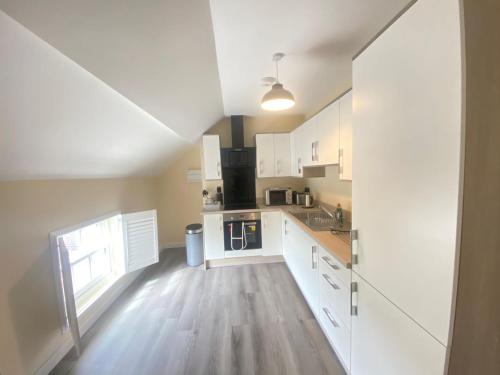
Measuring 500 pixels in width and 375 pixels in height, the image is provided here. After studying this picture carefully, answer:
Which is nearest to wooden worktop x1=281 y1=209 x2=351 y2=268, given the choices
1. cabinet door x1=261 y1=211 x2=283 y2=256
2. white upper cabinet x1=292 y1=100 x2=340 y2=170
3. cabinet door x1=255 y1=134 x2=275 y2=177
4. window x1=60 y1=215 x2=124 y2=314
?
white upper cabinet x1=292 y1=100 x2=340 y2=170

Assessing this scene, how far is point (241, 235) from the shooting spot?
3.33m

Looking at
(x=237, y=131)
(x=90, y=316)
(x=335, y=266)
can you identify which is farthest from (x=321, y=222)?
(x=90, y=316)

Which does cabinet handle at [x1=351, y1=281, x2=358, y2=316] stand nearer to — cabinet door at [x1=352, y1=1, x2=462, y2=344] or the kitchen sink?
cabinet door at [x1=352, y1=1, x2=462, y2=344]

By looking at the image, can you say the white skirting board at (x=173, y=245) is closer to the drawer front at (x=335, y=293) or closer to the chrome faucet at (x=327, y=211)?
the chrome faucet at (x=327, y=211)

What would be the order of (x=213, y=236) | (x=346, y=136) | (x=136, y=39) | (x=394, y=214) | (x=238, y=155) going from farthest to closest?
(x=238, y=155), (x=213, y=236), (x=346, y=136), (x=136, y=39), (x=394, y=214)

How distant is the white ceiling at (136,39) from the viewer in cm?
84

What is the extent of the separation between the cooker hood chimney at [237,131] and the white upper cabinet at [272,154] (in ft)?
0.95

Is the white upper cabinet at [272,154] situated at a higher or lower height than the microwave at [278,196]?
higher

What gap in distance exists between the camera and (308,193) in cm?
358

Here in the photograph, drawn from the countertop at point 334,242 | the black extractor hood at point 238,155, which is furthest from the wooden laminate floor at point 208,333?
the black extractor hood at point 238,155

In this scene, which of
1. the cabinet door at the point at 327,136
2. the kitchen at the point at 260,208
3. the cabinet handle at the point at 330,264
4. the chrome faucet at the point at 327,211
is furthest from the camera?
the chrome faucet at the point at 327,211

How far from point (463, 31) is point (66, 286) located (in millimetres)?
2718

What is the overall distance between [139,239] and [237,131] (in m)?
2.22

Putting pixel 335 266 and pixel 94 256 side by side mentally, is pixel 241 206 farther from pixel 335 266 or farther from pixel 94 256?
pixel 335 266
